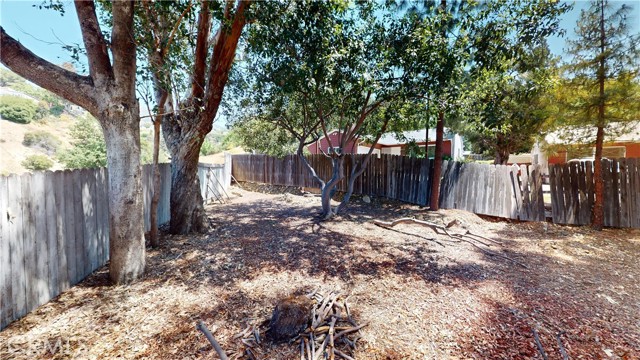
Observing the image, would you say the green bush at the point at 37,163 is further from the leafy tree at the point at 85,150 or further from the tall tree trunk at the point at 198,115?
the tall tree trunk at the point at 198,115

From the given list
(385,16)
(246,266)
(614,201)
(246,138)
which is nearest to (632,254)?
(614,201)

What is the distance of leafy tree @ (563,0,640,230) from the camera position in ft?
17.2

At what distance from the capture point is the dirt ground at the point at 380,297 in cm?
226

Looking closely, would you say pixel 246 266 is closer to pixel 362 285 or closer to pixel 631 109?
pixel 362 285

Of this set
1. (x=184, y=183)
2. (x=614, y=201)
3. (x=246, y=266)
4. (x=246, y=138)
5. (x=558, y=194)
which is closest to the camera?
(x=246, y=266)

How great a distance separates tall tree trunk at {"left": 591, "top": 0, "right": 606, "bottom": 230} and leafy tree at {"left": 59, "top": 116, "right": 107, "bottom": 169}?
2534 cm

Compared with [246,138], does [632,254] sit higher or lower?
lower

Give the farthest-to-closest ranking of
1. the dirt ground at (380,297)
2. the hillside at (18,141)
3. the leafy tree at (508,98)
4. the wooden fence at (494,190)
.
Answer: the hillside at (18,141) → the wooden fence at (494,190) → the leafy tree at (508,98) → the dirt ground at (380,297)

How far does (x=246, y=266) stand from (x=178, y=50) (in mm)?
3472

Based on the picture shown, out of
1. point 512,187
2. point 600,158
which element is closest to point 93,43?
point 512,187

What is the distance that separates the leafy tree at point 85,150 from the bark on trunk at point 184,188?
18996mm

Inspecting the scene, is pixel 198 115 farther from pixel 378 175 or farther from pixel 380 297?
pixel 378 175

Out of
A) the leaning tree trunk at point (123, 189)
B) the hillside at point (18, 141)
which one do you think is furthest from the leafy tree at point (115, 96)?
the hillside at point (18, 141)

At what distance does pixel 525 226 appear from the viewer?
21.3 ft
